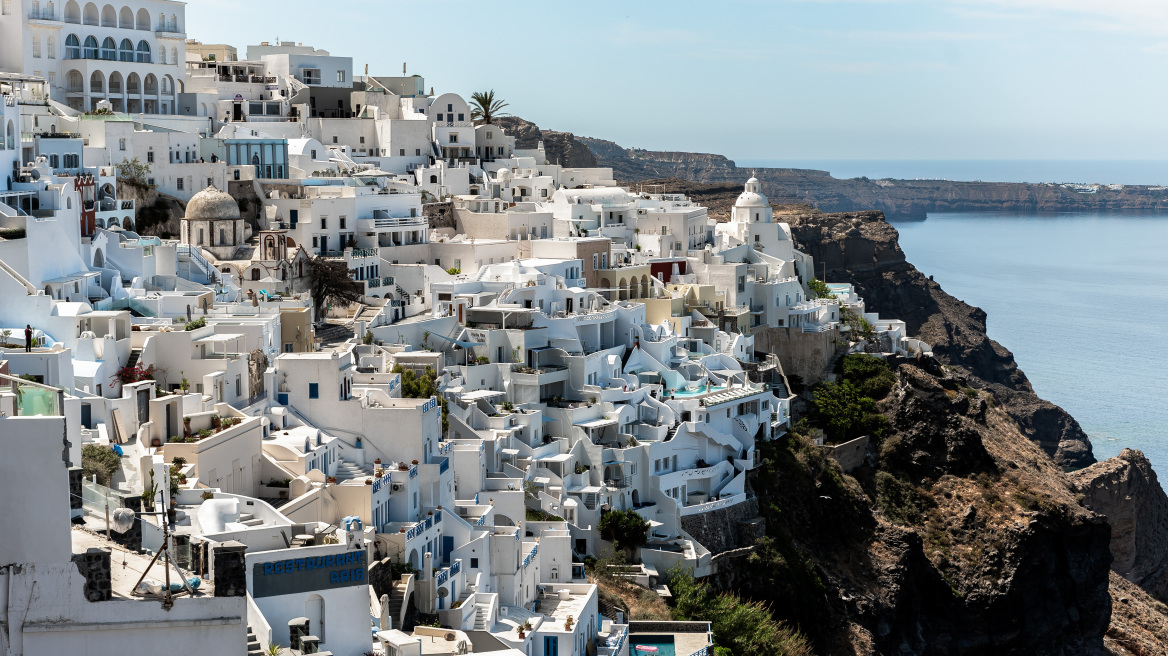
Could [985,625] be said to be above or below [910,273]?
below

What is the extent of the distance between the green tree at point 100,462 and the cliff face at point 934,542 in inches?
874

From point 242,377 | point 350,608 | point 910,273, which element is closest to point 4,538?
point 350,608

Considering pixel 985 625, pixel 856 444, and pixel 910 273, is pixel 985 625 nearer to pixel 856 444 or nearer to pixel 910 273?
pixel 856 444

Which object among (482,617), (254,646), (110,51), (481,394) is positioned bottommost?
(482,617)

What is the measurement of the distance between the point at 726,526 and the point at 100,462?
21551 millimetres

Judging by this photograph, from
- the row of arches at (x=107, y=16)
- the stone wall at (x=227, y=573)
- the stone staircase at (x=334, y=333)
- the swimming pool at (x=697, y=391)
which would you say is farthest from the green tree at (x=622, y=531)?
the row of arches at (x=107, y=16)

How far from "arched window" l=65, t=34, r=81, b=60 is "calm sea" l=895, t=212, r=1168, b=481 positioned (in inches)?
2383

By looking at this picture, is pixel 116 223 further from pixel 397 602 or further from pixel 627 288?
pixel 397 602

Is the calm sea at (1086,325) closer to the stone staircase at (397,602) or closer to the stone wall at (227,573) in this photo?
the stone staircase at (397,602)

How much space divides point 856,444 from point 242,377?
1045 inches

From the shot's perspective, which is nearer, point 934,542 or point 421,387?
point 421,387

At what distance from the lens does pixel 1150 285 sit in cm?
16525

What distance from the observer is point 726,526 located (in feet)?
132

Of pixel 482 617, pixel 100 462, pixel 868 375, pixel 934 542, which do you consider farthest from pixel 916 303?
pixel 100 462
